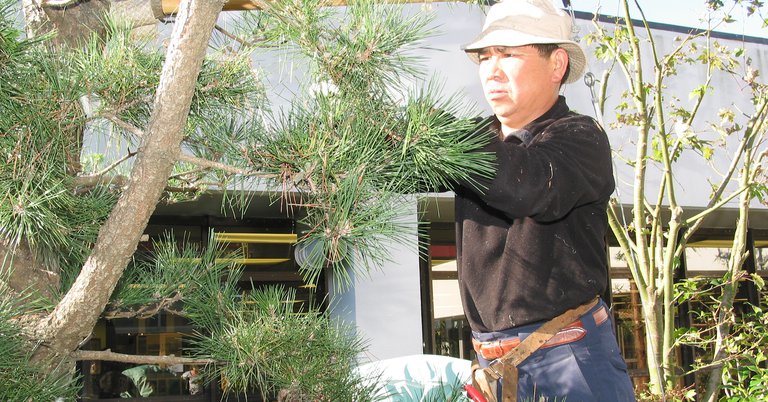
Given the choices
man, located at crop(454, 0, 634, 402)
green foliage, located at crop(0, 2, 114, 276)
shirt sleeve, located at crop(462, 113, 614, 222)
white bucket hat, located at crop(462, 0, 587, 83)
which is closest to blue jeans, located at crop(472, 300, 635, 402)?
man, located at crop(454, 0, 634, 402)

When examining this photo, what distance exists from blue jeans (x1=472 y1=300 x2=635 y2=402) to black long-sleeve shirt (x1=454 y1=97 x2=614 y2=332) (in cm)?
5

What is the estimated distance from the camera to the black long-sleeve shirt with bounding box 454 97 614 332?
1.24m

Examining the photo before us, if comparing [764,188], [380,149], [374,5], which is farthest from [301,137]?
[764,188]

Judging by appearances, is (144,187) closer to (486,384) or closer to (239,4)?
(239,4)

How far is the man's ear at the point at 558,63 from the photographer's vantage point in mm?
1438

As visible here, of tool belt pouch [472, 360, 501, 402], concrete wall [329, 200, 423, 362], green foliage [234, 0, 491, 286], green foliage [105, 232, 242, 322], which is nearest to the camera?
green foliage [234, 0, 491, 286]

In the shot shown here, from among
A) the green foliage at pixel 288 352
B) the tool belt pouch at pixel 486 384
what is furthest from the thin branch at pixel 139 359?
the tool belt pouch at pixel 486 384

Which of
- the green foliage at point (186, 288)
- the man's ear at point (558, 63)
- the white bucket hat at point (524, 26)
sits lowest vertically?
the green foliage at point (186, 288)

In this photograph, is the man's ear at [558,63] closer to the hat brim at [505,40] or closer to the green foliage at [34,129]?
the hat brim at [505,40]

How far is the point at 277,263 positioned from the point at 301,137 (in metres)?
4.44

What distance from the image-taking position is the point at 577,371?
138 centimetres

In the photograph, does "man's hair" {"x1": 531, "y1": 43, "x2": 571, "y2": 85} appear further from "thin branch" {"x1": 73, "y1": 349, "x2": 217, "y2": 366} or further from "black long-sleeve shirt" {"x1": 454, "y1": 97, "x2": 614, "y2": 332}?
"thin branch" {"x1": 73, "y1": 349, "x2": 217, "y2": 366}

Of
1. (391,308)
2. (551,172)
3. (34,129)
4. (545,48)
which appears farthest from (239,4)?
(391,308)

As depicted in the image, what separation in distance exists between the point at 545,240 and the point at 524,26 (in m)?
0.34
